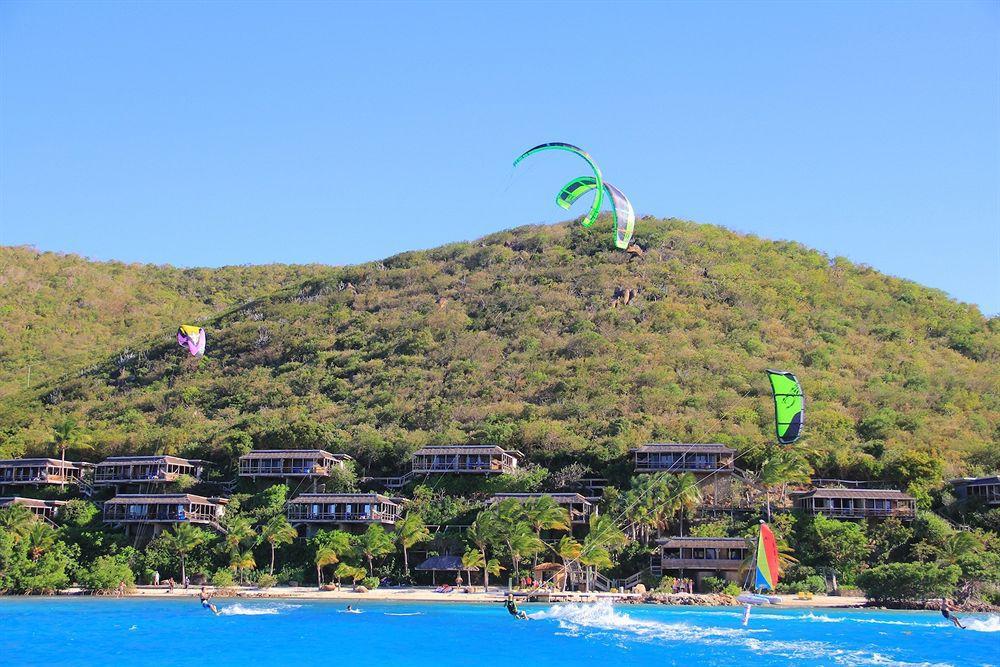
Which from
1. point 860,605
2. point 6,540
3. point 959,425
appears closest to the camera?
point 860,605

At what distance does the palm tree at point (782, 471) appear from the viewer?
50.7 m

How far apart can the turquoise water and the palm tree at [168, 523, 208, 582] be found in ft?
25.9

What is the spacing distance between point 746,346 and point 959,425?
17014mm

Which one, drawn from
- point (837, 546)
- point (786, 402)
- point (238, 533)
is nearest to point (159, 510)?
point (238, 533)

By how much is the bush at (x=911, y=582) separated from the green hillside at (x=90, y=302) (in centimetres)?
6722

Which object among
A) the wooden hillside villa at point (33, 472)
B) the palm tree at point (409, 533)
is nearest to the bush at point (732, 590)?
the palm tree at point (409, 533)

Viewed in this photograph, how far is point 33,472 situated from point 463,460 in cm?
2471

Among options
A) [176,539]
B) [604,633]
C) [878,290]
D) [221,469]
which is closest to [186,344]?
[221,469]

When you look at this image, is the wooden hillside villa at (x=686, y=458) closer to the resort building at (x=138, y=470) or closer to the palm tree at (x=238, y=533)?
the palm tree at (x=238, y=533)

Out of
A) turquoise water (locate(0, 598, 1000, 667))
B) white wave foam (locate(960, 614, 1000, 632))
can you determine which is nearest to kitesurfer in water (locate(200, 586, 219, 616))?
turquoise water (locate(0, 598, 1000, 667))

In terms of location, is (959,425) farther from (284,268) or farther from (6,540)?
(284,268)

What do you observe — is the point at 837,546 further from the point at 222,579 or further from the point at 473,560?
the point at 222,579

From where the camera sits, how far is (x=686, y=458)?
2190 inches

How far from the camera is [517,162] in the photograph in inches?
1277
